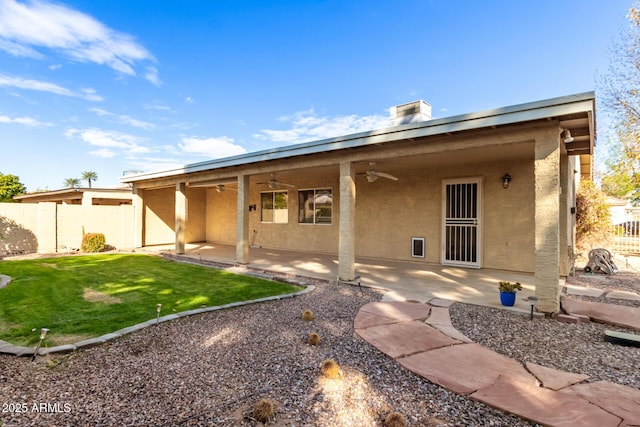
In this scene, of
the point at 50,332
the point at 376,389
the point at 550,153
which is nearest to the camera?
the point at 376,389

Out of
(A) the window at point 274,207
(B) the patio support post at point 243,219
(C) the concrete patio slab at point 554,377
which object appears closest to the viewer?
(C) the concrete patio slab at point 554,377

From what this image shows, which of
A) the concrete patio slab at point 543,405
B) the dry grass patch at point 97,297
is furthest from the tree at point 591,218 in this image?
the dry grass patch at point 97,297

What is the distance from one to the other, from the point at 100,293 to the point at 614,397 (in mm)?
6866

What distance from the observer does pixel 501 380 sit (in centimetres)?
263

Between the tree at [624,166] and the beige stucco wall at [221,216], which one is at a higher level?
the tree at [624,166]

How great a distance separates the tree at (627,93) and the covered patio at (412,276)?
30.4ft

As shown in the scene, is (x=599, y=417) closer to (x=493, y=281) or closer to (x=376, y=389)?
(x=376, y=389)

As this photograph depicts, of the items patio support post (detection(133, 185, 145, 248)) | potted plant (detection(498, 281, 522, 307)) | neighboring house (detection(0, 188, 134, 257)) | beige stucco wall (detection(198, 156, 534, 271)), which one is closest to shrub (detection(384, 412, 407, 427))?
potted plant (detection(498, 281, 522, 307))

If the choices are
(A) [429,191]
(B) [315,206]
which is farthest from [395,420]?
(B) [315,206]

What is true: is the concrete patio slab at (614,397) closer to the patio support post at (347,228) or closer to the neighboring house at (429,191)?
the neighboring house at (429,191)

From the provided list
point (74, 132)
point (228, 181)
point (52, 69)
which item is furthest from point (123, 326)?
point (74, 132)

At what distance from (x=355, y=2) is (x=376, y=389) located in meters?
11.8

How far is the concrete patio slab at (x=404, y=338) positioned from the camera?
3.28m

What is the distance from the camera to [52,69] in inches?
519
